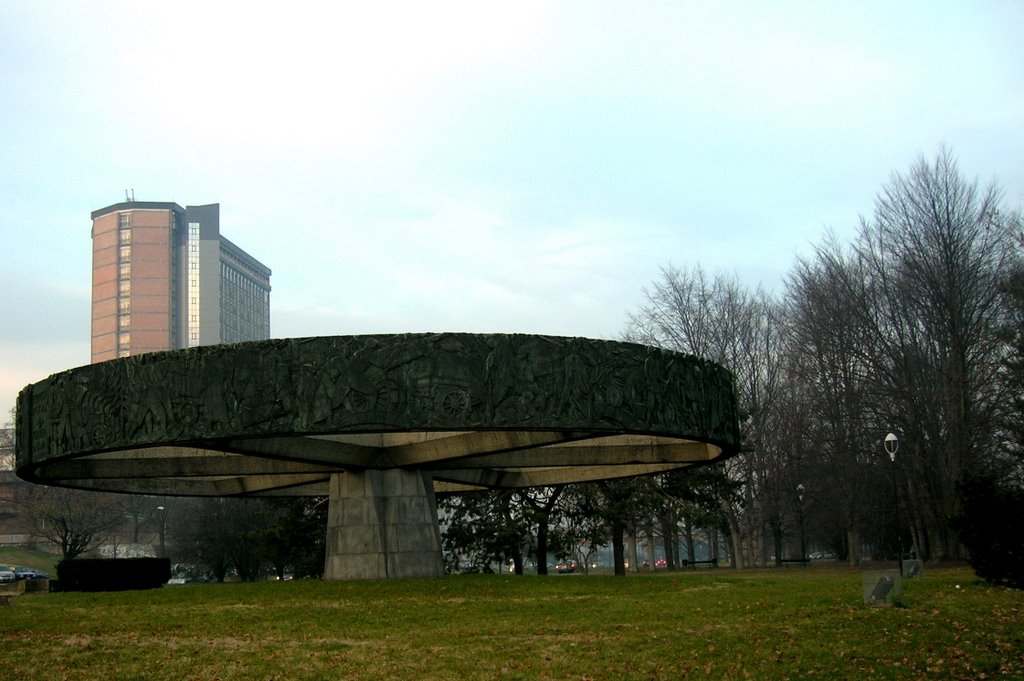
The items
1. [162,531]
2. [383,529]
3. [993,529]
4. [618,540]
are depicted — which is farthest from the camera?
[162,531]

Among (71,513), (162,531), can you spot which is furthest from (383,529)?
(162,531)

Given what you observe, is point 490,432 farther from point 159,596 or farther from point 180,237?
point 180,237

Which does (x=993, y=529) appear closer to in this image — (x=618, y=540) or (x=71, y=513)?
(x=618, y=540)

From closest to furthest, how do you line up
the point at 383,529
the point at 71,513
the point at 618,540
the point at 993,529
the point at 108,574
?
the point at 993,529
the point at 383,529
the point at 108,574
the point at 618,540
the point at 71,513

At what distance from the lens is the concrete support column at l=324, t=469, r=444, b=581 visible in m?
25.7

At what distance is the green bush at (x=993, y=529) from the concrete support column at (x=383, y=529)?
1190 cm

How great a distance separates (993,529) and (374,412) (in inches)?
504

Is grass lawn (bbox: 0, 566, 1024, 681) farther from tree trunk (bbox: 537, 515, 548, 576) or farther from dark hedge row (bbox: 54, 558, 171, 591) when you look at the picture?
tree trunk (bbox: 537, 515, 548, 576)

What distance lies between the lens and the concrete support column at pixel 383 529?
25.7 meters

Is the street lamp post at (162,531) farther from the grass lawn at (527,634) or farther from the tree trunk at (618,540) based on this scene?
the grass lawn at (527,634)

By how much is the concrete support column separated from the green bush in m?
11.9

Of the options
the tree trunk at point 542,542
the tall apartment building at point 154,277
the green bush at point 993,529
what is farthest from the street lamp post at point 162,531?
the tall apartment building at point 154,277

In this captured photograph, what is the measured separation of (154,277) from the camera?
137625 millimetres

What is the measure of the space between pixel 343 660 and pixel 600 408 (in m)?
8.68
